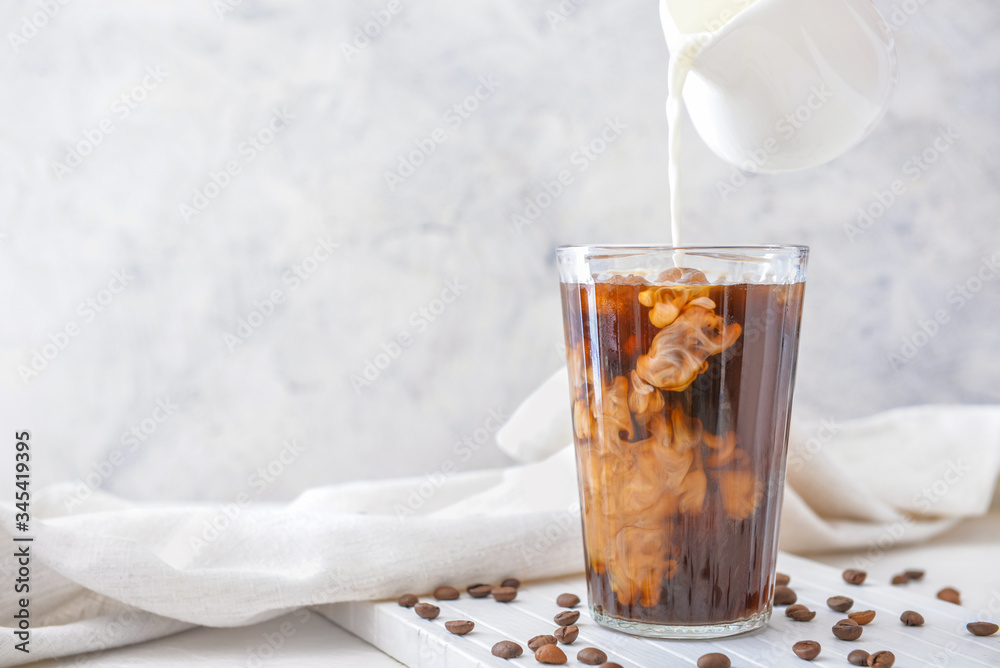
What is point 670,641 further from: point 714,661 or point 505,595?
point 505,595

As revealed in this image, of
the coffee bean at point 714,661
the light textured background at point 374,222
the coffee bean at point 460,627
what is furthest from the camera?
the light textured background at point 374,222

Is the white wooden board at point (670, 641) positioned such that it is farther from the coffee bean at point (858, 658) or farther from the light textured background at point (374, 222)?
the light textured background at point (374, 222)

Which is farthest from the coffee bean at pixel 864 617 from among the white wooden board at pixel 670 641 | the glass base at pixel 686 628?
the glass base at pixel 686 628

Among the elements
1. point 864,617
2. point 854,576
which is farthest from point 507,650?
point 854,576

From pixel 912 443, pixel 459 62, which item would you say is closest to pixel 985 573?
pixel 912 443

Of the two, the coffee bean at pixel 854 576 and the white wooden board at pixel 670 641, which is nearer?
the white wooden board at pixel 670 641

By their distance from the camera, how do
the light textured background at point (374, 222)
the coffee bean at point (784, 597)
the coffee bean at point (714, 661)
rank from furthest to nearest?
the light textured background at point (374, 222) → the coffee bean at point (784, 597) → the coffee bean at point (714, 661)

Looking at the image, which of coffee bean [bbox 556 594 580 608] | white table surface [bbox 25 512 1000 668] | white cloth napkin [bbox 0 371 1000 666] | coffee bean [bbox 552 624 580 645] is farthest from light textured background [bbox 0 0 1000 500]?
coffee bean [bbox 552 624 580 645]
